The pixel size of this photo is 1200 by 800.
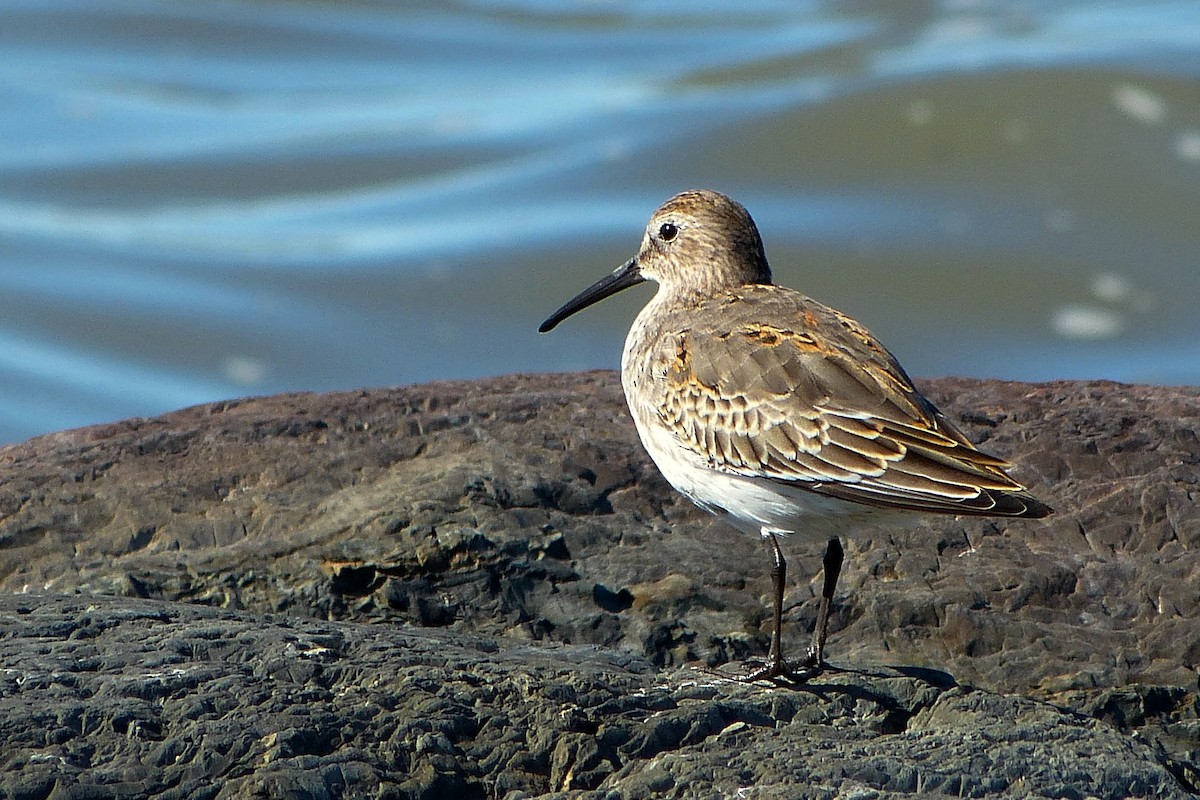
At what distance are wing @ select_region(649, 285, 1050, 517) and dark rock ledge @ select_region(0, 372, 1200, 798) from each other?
47 centimetres

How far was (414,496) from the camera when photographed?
604cm

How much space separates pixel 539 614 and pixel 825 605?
38.5 inches

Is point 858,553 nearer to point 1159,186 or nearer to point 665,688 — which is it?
point 665,688

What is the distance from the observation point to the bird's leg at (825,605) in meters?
5.28

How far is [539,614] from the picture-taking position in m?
5.68

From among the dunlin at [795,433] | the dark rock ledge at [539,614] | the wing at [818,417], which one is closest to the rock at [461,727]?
the dark rock ledge at [539,614]

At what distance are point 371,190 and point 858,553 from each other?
12.7 meters

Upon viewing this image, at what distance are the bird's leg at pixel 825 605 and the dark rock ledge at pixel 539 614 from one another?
0.11 metres

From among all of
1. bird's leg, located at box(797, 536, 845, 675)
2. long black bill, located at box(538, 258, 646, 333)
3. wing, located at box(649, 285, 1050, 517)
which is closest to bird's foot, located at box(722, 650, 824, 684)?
bird's leg, located at box(797, 536, 845, 675)

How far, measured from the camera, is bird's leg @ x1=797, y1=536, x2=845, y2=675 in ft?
17.3

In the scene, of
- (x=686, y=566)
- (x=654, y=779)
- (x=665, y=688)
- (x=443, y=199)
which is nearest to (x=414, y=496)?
(x=686, y=566)

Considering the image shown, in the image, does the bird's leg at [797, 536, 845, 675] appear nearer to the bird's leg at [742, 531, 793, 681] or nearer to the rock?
the bird's leg at [742, 531, 793, 681]

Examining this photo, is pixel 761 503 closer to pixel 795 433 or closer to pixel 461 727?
pixel 795 433

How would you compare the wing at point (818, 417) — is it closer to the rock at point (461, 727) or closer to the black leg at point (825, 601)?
the black leg at point (825, 601)
